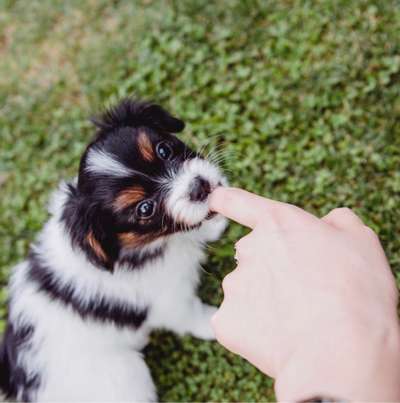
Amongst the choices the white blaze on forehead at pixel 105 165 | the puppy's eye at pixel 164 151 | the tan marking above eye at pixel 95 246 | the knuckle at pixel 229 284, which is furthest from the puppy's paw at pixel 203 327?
the knuckle at pixel 229 284

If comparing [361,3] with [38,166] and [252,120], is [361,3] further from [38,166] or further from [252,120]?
[38,166]

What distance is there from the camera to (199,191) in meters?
2.57

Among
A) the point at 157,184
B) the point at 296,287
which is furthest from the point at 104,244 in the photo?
the point at 296,287

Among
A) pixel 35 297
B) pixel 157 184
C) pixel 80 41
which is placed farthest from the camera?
pixel 80 41

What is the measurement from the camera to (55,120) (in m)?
4.58

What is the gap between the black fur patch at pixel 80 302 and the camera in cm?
291

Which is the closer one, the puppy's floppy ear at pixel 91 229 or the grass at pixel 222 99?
the puppy's floppy ear at pixel 91 229

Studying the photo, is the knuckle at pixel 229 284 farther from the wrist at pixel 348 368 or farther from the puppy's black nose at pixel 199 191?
the puppy's black nose at pixel 199 191

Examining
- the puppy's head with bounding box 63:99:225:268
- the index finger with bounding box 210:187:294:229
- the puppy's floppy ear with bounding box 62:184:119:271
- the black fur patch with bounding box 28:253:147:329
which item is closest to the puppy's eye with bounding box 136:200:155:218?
the puppy's head with bounding box 63:99:225:268

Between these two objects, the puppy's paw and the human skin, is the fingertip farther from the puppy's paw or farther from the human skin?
the puppy's paw

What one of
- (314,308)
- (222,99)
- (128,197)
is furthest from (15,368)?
(222,99)

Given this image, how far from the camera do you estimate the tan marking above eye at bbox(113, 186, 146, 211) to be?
2510 millimetres

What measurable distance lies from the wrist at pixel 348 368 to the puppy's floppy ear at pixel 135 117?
5.67ft

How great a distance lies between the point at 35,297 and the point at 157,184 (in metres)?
1.10
